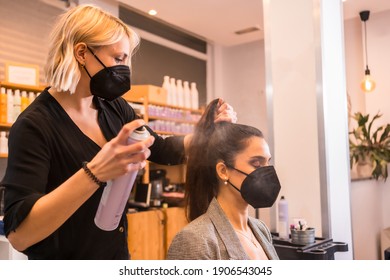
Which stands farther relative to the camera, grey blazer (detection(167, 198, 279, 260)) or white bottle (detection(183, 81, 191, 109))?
white bottle (detection(183, 81, 191, 109))

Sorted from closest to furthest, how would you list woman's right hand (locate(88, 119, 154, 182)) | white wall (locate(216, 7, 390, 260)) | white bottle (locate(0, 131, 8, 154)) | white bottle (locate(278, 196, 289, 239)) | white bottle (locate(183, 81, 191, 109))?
woman's right hand (locate(88, 119, 154, 182)) → white bottle (locate(0, 131, 8, 154)) → white bottle (locate(183, 81, 191, 109)) → white wall (locate(216, 7, 390, 260)) → white bottle (locate(278, 196, 289, 239))

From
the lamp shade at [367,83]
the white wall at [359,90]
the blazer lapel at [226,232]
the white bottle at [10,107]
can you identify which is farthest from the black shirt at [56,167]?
the lamp shade at [367,83]

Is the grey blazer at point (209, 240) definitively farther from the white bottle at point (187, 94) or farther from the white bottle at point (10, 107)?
the white bottle at point (10, 107)

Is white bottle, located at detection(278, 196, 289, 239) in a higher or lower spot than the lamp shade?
lower

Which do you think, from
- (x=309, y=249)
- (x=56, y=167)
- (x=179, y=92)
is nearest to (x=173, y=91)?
(x=179, y=92)

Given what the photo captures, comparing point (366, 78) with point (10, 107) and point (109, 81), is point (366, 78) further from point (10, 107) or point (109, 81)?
point (10, 107)

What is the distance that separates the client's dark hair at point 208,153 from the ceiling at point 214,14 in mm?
308

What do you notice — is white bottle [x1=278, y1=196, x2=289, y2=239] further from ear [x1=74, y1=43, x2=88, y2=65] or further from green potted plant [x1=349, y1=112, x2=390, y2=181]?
ear [x1=74, y1=43, x2=88, y2=65]

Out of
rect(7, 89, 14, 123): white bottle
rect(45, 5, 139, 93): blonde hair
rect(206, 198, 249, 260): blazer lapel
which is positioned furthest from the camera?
rect(7, 89, 14, 123): white bottle

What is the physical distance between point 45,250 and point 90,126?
33 centimetres

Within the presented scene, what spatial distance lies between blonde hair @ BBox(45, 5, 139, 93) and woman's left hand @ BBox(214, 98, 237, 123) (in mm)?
364

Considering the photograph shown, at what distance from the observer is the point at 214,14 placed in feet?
4.26

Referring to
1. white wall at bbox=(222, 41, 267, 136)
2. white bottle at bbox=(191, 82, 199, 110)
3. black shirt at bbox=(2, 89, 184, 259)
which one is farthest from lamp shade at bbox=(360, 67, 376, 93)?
black shirt at bbox=(2, 89, 184, 259)

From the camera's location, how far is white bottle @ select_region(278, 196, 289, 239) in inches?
59.9
